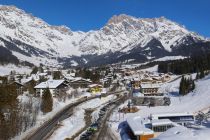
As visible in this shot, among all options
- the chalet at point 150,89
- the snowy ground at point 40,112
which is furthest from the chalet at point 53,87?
the chalet at point 150,89

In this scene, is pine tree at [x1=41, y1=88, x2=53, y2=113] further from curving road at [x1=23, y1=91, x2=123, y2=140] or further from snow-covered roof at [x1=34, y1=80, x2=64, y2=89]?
snow-covered roof at [x1=34, y1=80, x2=64, y2=89]

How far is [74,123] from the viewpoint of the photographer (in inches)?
4823

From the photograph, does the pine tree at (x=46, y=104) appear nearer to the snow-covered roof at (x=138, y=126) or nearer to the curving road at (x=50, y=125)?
the curving road at (x=50, y=125)

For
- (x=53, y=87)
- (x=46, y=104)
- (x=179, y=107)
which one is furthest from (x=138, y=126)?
(x=53, y=87)

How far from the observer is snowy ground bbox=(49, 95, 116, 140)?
4176 inches

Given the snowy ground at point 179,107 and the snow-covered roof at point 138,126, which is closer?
the snow-covered roof at point 138,126

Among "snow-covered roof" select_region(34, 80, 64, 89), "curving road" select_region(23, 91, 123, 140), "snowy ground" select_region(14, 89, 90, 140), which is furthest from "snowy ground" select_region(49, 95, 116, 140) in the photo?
"snow-covered roof" select_region(34, 80, 64, 89)

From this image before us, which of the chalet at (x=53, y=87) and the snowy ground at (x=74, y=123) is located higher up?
the chalet at (x=53, y=87)

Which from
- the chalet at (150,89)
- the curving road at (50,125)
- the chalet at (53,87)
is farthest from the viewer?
the chalet at (150,89)

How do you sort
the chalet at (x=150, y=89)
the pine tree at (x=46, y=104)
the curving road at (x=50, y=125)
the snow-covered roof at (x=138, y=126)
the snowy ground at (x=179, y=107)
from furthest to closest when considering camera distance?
the chalet at (x=150, y=89), the pine tree at (x=46, y=104), the snowy ground at (x=179, y=107), the curving road at (x=50, y=125), the snow-covered roof at (x=138, y=126)

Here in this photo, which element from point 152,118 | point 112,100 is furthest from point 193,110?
point 112,100

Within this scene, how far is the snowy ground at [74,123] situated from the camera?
10606 centimetres

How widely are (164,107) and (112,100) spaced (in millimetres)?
33850

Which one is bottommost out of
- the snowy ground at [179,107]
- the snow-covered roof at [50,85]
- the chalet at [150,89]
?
the snowy ground at [179,107]
